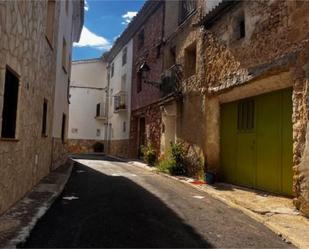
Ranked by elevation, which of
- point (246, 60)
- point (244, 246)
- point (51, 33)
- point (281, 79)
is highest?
point (51, 33)

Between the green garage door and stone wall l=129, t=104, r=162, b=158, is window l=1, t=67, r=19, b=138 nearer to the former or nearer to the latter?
the green garage door

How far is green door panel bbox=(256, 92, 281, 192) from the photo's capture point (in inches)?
345

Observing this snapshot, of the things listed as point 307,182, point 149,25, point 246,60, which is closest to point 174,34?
point 149,25

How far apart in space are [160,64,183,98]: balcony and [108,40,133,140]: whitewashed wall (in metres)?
7.78

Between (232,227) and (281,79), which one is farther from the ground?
(281,79)

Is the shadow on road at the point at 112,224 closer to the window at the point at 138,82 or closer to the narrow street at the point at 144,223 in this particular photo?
the narrow street at the point at 144,223

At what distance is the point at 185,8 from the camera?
15211 millimetres

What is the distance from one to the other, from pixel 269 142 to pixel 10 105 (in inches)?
245

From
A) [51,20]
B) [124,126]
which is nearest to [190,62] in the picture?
[51,20]

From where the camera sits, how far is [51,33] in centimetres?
1061

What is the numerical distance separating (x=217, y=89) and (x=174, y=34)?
5576mm

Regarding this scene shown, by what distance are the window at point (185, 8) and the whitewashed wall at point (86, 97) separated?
20.1 m

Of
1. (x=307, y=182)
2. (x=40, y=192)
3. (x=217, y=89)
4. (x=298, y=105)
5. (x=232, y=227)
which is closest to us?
(x=232, y=227)

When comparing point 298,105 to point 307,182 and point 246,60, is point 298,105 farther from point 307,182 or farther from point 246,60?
point 246,60
